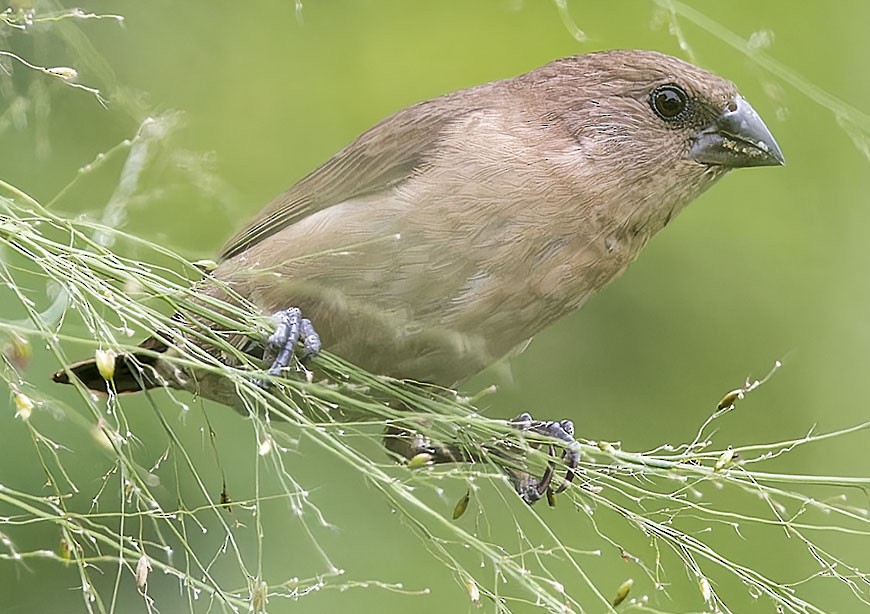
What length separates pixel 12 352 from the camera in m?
1.72

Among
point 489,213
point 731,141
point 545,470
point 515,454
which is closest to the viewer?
point 515,454

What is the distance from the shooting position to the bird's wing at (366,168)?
294cm

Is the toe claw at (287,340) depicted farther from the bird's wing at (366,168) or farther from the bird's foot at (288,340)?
the bird's wing at (366,168)

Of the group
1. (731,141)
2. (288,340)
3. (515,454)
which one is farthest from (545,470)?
(731,141)

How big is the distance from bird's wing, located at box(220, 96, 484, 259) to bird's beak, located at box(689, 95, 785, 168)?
552 mm

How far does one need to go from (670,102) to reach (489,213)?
22.0 inches

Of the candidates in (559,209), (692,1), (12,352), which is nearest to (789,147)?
(692,1)

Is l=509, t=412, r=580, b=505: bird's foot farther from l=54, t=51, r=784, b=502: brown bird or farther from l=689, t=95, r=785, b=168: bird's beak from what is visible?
l=689, t=95, r=785, b=168: bird's beak

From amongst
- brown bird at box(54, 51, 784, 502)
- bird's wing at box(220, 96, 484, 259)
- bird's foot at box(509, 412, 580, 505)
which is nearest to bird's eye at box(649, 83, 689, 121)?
brown bird at box(54, 51, 784, 502)

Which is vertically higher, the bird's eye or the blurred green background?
the bird's eye

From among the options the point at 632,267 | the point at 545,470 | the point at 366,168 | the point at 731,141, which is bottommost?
the point at 545,470

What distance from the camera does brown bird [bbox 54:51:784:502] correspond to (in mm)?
2617

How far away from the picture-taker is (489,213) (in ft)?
8.67

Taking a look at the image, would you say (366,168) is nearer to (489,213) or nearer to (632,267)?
(489,213)
